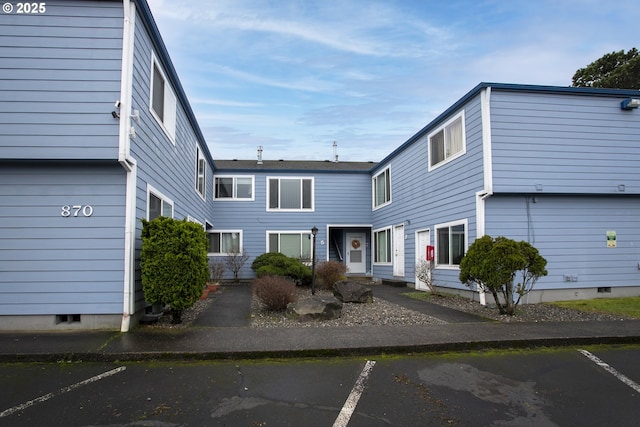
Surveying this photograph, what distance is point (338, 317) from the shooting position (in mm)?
8242

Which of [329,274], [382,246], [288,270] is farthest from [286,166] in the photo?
[329,274]

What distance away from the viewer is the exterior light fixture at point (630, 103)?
10.5m

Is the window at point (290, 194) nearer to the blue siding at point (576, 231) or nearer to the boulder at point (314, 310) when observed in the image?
the blue siding at point (576, 231)

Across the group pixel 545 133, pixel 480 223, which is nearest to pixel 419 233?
pixel 480 223

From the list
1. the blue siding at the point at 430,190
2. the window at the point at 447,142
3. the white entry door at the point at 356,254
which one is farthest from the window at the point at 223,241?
the window at the point at 447,142

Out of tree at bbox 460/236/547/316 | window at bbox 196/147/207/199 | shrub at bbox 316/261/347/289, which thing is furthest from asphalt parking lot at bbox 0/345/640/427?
window at bbox 196/147/207/199

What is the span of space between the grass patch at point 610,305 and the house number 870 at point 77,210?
10.4 m

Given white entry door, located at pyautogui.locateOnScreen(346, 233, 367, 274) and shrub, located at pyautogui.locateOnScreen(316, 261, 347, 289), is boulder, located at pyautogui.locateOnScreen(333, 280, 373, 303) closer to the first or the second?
shrub, located at pyautogui.locateOnScreen(316, 261, 347, 289)

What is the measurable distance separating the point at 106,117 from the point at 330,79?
33.8 ft

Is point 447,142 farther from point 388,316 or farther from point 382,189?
point 382,189

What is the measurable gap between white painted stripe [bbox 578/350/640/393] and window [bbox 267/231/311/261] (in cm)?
1417

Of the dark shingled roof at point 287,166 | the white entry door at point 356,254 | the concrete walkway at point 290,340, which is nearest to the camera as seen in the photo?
the concrete walkway at point 290,340

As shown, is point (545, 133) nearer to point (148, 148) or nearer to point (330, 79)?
point (330, 79)

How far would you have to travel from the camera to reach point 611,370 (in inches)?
200
